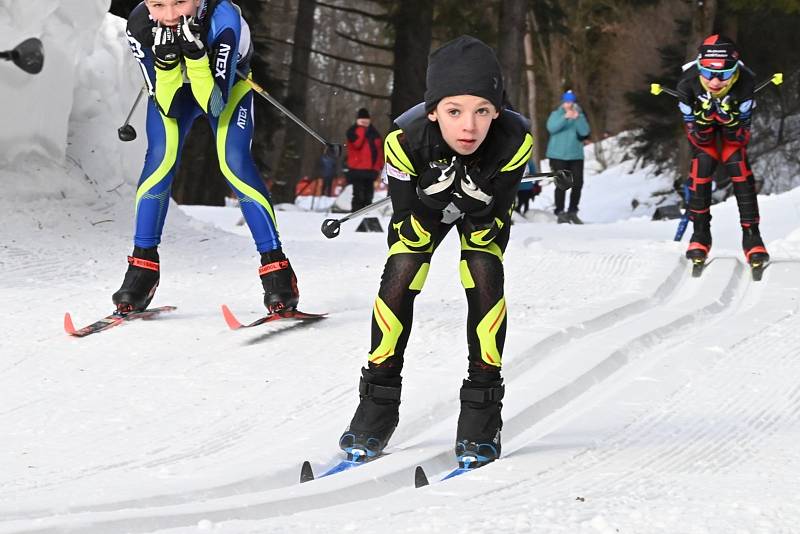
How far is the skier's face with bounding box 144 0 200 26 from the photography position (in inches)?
237

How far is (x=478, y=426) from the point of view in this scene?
4.01 metres

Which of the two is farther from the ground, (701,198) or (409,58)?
(409,58)

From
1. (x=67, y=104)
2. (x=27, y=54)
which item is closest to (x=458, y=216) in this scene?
(x=27, y=54)

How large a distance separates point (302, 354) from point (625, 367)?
4.75 feet

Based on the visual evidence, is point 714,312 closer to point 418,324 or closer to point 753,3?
point 418,324

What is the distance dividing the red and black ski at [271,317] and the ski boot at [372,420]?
2.18 m

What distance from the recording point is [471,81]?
12.5 feet

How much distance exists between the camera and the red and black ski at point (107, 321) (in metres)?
6.11

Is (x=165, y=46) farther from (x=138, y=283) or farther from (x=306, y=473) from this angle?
(x=306, y=473)

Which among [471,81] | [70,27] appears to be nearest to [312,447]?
[471,81]

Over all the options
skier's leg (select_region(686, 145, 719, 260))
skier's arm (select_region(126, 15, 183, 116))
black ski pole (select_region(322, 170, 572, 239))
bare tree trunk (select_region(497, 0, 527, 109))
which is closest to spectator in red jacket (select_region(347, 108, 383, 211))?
bare tree trunk (select_region(497, 0, 527, 109))

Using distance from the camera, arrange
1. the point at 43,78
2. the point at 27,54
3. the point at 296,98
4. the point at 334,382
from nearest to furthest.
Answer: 1. the point at 334,382
2. the point at 27,54
3. the point at 43,78
4. the point at 296,98

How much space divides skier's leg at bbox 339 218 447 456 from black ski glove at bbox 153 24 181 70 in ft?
7.63

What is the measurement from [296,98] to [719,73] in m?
13.6
